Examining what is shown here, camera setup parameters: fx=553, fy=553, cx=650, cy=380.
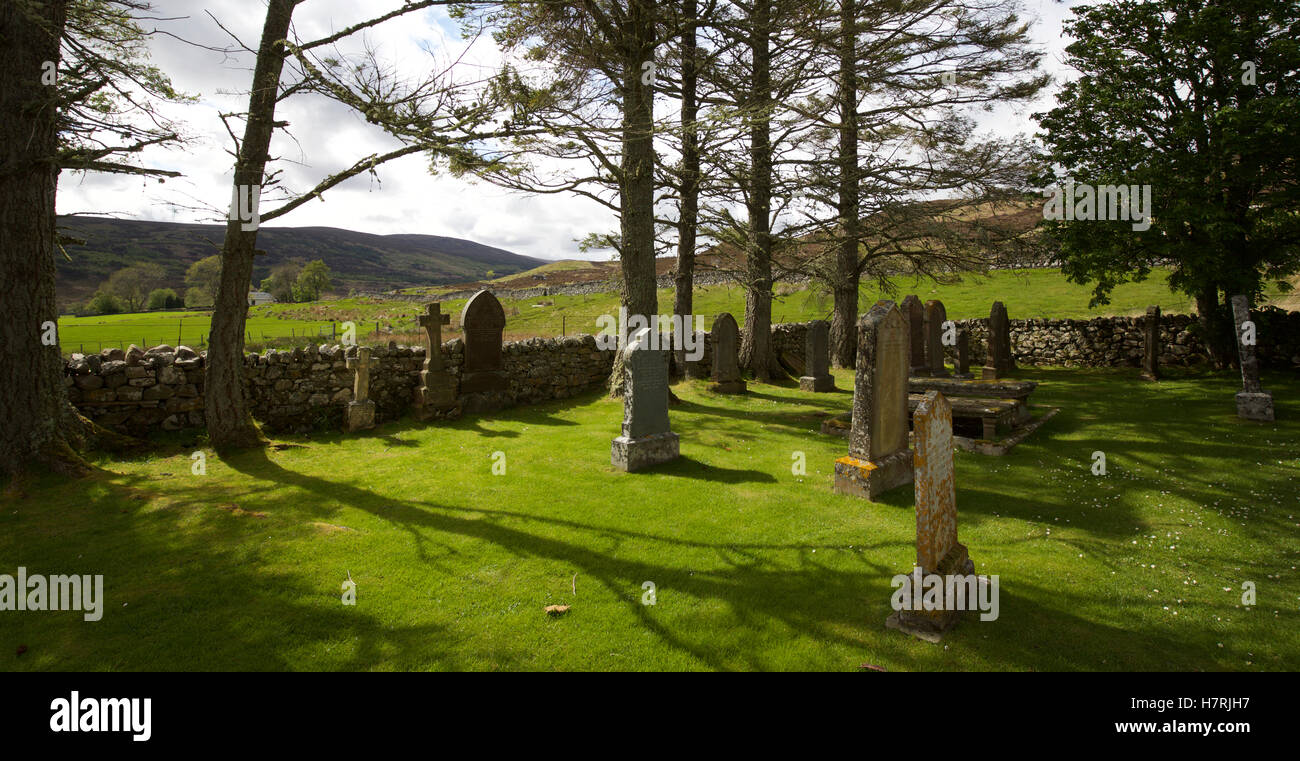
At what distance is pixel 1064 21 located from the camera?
14102 millimetres

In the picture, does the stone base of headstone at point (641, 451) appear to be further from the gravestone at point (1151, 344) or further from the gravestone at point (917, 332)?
the gravestone at point (1151, 344)

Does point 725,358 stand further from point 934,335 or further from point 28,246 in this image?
point 28,246

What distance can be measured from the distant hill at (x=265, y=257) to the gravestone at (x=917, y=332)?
69684 mm

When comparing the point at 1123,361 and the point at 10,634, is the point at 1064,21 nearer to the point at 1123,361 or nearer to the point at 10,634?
the point at 1123,361

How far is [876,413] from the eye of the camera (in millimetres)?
6934

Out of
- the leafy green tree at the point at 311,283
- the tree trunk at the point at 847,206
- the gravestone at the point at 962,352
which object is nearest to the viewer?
the tree trunk at the point at 847,206

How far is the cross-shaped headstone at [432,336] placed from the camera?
36.3ft

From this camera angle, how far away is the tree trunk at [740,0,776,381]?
11.9 meters

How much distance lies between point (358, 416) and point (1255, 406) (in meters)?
15.9

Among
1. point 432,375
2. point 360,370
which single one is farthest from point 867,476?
point 360,370

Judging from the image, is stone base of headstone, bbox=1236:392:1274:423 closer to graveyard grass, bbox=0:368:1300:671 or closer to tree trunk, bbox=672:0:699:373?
graveyard grass, bbox=0:368:1300:671

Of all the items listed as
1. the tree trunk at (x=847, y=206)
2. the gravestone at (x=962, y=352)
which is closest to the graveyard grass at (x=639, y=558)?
the gravestone at (x=962, y=352)
